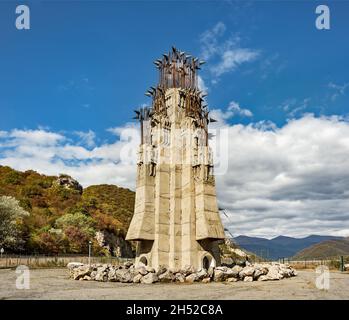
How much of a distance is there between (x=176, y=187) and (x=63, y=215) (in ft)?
141

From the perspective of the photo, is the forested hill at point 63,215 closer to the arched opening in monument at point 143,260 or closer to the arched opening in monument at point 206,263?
the arched opening in monument at point 143,260

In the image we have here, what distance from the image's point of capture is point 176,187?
105 feet

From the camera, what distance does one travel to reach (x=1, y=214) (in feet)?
153

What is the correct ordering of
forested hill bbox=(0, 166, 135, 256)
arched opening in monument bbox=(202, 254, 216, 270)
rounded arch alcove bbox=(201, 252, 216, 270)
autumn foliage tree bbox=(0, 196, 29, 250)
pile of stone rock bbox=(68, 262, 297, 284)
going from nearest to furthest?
pile of stone rock bbox=(68, 262, 297, 284), rounded arch alcove bbox=(201, 252, 216, 270), arched opening in monument bbox=(202, 254, 216, 270), autumn foliage tree bbox=(0, 196, 29, 250), forested hill bbox=(0, 166, 135, 256)

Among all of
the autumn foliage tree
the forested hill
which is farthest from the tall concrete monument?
the forested hill

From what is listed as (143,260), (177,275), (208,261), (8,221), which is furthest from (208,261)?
(8,221)

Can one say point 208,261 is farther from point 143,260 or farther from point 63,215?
point 63,215

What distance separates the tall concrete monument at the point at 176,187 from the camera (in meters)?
30.3

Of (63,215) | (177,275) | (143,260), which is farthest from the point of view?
(63,215)

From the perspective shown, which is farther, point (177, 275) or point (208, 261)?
point (208, 261)

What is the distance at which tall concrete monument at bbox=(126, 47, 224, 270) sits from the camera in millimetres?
30344

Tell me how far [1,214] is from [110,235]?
26.7m

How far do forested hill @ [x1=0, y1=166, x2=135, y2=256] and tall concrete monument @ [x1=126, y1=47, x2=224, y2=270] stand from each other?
27.7 metres

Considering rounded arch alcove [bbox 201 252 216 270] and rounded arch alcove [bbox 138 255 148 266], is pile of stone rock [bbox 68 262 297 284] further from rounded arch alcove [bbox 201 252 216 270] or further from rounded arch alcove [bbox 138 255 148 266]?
rounded arch alcove [bbox 138 255 148 266]
